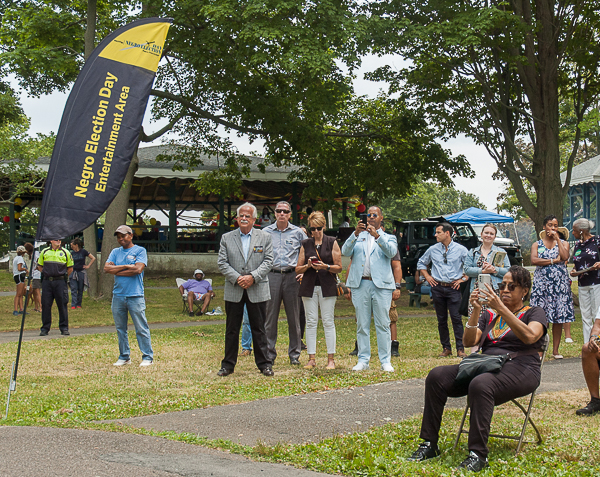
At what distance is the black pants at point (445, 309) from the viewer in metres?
9.80

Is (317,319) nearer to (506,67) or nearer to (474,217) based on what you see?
(506,67)

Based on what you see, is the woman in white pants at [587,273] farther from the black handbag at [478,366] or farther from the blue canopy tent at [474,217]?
the blue canopy tent at [474,217]

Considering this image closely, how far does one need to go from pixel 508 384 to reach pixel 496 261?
3136 mm

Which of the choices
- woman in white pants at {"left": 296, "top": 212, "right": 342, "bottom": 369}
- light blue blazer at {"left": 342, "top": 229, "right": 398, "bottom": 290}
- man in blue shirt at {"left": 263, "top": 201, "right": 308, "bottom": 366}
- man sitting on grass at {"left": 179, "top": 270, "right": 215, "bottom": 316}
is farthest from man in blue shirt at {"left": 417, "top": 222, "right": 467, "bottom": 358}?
man sitting on grass at {"left": 179, "top": 270, "right": 215, "bottom": 316}

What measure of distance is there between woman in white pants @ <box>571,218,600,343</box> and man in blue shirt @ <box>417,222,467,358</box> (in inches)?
62.6

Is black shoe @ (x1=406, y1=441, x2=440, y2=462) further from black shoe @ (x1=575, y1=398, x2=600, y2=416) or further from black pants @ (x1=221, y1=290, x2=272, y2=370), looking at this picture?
black pants @ (x1=221, y1=290, x2=272, y2=370)

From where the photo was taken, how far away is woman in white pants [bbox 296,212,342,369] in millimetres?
8664

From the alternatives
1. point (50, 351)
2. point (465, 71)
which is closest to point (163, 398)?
point (50, 351)

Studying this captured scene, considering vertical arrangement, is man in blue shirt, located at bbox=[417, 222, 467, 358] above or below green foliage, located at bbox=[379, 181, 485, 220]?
below

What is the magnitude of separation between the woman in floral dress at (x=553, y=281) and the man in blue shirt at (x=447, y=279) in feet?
3.60

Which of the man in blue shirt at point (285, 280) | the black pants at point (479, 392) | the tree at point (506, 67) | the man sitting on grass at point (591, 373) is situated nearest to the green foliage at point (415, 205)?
the tree at point (506, 67)

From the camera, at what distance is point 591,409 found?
5977 mm

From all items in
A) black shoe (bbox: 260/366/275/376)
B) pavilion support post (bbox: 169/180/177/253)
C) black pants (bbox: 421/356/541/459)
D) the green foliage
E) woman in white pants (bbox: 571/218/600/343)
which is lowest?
black shoe (bbox: 260/366/275/376)

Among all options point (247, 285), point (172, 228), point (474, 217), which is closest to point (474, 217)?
point (474, 217)
